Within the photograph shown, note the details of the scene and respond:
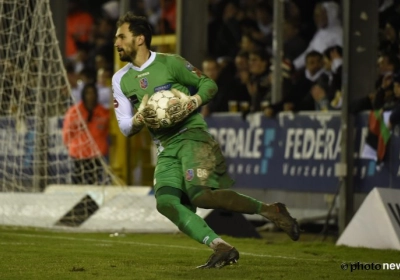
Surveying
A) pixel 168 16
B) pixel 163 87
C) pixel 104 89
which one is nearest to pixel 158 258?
pixel 163 87

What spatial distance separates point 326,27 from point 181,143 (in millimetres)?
7133

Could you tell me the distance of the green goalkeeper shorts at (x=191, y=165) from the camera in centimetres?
849

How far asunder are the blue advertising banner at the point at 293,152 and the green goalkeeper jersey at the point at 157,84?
4602 mm

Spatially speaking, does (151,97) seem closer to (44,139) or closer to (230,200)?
(230,200)

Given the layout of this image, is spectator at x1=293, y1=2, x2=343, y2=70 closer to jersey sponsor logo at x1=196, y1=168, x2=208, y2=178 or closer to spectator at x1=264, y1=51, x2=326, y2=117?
spectator at x1=264, y1=51, x2=326, y2=117

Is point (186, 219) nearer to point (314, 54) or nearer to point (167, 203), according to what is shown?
point (167, 203)

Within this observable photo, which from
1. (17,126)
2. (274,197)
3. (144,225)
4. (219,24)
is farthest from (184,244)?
(219,24)

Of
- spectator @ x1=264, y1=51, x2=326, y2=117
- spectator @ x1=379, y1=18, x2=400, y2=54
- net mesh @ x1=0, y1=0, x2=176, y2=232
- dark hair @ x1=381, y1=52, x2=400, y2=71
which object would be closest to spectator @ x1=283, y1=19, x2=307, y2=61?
spectator @ x1=264, y1=51, x2=326, y2=117

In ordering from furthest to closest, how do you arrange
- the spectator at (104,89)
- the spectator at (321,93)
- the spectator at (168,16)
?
the spectator at (168,16) → the spectator at (104,89) → the spectator at (321,93)

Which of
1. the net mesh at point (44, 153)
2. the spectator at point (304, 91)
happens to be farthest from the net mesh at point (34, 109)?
the spectator at point (304, 91)

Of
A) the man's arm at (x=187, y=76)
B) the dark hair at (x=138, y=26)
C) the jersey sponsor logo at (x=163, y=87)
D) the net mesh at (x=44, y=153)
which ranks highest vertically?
the dark hair at (x=138, y=26)

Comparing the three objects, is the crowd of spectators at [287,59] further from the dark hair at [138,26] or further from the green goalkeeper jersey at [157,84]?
the dark hair at [138,26]

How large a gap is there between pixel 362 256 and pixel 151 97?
3128 millimetres

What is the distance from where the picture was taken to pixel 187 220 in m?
8.36
